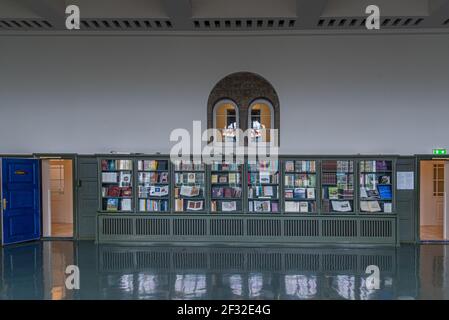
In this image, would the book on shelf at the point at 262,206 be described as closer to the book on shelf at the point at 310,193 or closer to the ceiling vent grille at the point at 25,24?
the book on shelf at the point at 310,193

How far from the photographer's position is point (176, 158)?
8.17 meters

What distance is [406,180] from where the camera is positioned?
8188 mm

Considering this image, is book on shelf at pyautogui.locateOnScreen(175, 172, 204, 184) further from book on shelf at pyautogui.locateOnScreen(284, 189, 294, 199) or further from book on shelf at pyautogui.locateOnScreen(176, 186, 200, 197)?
book on shelf at pyautogui.locateOnScreen(284, 189, 294, 199)

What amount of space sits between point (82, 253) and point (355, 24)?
763 cm

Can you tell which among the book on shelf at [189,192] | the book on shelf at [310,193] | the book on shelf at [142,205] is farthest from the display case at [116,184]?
the book on shelf at [310,193]

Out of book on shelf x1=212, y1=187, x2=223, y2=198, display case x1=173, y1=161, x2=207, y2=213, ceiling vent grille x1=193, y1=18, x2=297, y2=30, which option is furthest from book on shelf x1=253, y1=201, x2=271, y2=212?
Result: ceiling vent grille x1=193, y1=18, x2=297, y2=30

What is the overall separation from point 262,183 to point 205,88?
2.65m

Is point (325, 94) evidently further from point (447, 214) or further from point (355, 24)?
point (447, 214)

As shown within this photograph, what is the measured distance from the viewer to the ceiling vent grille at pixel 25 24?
7.65 m

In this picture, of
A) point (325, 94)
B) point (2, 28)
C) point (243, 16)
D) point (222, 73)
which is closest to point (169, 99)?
point (222, 73)

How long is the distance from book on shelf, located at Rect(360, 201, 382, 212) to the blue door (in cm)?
774

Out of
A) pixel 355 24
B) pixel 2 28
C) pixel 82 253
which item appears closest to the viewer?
pixel 82 253

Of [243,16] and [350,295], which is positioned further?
[243,16]

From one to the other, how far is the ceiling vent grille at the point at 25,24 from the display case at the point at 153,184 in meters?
3.66
